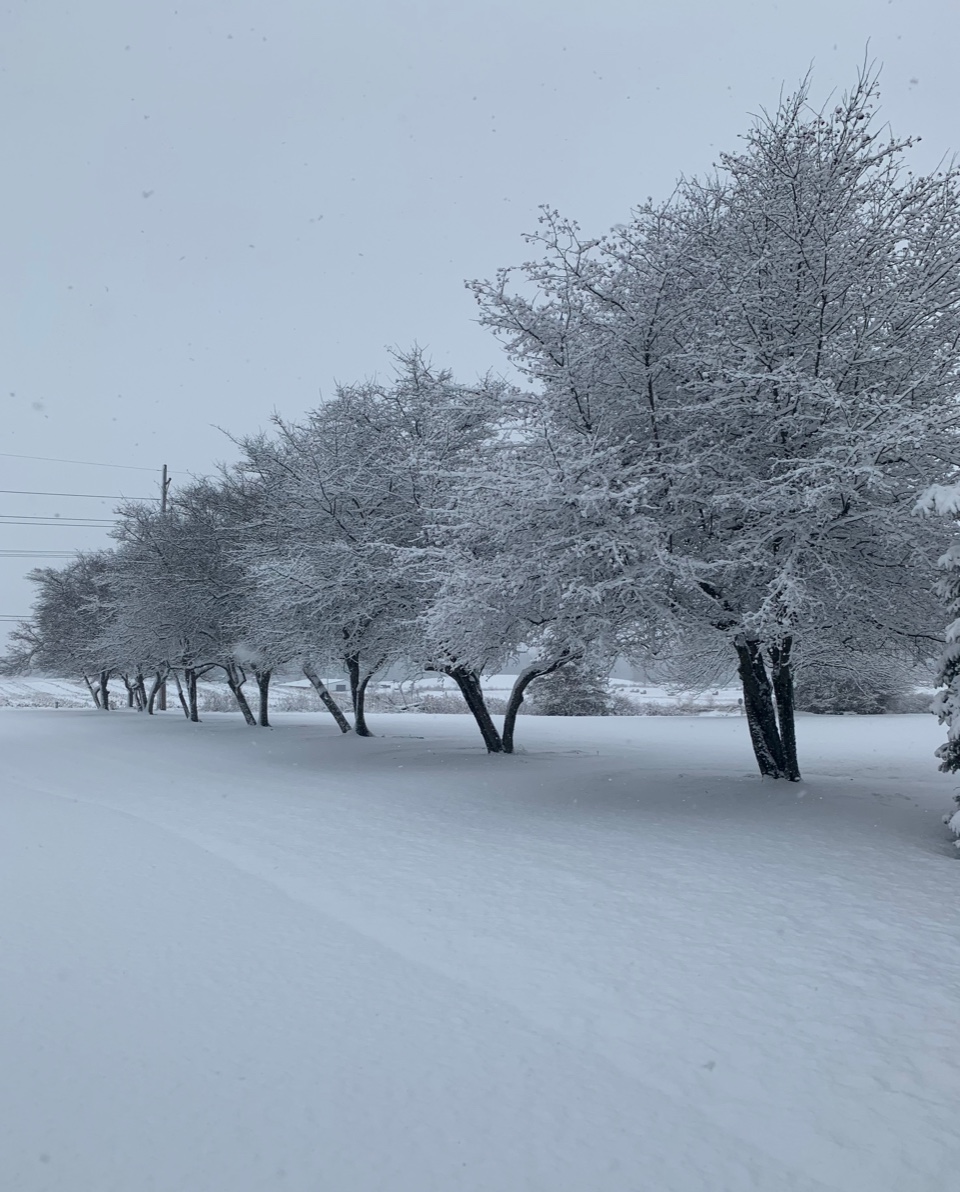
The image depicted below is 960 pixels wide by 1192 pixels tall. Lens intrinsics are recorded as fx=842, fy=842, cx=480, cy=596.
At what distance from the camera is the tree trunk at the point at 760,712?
440 inches

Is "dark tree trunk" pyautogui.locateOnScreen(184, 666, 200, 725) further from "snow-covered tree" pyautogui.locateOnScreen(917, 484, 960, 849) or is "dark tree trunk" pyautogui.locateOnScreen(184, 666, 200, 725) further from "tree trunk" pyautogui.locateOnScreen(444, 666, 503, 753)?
"snow-covered tree" pyautogui.locateOnScreen(917, 484, 960, 849)

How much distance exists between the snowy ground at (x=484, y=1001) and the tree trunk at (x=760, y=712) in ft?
5.47

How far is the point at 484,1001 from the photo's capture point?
449 cm

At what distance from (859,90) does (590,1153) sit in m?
10.7

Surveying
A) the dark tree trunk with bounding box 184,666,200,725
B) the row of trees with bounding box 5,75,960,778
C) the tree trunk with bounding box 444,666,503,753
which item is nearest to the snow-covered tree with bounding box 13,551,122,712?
the dark tree trunk with bounding box 184,666,200,725

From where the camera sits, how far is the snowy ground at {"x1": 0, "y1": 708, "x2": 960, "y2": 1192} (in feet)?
10.3

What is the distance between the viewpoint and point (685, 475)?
30.3ft

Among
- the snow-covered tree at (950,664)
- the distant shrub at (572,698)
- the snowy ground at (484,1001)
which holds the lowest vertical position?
the snowy ground at (484,1001)

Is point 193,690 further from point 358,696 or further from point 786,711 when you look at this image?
point 786,711

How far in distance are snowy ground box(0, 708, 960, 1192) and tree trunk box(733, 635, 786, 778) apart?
1.67 m

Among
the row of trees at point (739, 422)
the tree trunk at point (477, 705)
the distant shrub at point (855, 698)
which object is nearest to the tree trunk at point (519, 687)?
the tree trunk at point (477, 705)

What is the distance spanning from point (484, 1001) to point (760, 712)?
788 cm

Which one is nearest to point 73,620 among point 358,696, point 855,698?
point 358,696

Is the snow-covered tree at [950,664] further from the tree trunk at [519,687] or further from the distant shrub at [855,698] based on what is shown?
the distant shrub at [855,698]
